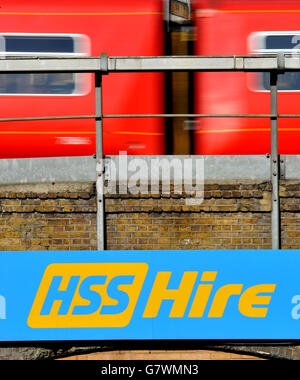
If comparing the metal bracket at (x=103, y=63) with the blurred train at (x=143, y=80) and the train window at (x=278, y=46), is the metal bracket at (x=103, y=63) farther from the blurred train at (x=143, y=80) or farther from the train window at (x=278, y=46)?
the train window at (x=278, y=46)

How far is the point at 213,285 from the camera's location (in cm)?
481

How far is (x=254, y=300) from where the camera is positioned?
4812 mm

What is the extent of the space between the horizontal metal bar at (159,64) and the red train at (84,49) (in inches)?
67.0

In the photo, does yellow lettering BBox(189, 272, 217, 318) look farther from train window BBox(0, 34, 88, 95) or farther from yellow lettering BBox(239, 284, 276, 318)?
train window BBox(0, 34, 88, 95)

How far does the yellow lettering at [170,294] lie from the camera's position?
4816 mm

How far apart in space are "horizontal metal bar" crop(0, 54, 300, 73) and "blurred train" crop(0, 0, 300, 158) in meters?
1.67

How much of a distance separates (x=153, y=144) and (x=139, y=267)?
2.22m

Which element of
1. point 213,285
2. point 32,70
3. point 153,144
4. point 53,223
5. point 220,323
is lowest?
point 220,323

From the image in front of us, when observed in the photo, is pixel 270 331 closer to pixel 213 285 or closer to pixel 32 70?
pixel 213 285

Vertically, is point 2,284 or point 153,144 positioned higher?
point 153,144

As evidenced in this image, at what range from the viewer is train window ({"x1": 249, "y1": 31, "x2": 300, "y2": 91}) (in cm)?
666

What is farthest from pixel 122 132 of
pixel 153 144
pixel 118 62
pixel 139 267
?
pixel 139 267

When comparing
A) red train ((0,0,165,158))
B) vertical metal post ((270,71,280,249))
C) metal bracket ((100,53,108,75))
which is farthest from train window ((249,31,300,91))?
metal bracket ((100,53,108,75))

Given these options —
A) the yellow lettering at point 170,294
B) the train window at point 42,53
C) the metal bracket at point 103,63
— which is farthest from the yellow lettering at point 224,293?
the train window at point 42,53
